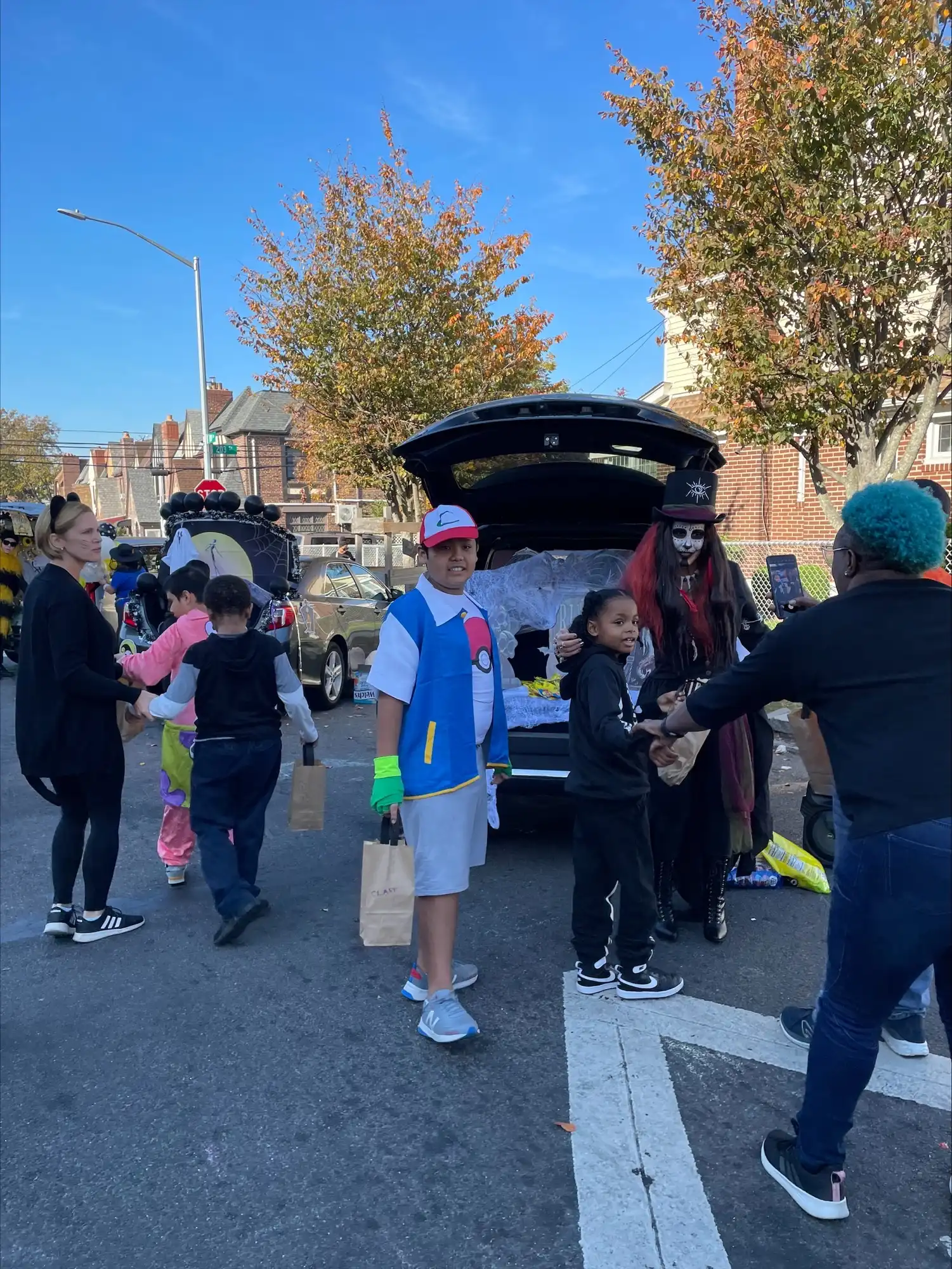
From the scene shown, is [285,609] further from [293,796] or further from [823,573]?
[823,573]

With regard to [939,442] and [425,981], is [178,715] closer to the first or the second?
[425,981]

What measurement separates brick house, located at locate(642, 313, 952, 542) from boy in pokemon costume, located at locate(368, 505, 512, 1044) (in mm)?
10300

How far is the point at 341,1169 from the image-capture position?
2586 millimetres

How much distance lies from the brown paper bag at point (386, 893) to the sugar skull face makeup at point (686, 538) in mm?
1798

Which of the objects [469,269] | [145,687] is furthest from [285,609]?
[469,269]

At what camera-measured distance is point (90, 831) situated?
163 inches

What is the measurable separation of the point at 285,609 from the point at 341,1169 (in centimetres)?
716

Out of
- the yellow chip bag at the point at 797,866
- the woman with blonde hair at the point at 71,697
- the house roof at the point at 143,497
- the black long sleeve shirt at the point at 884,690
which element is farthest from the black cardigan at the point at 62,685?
the house roof at the point at 143,497

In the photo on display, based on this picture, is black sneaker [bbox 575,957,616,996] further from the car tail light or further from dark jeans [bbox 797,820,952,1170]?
the car tail light

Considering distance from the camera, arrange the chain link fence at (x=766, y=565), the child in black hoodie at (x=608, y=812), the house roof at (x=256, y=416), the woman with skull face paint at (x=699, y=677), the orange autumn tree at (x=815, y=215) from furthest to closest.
→ the house roof at (x=256, y=416)
the chain link fence at (x=766, y=565)
the orange autumn tree at (x=815, y=215)
the woman with skull face paint at (x=699, y=677)
the child in black hoodie at (x=608, y=812)

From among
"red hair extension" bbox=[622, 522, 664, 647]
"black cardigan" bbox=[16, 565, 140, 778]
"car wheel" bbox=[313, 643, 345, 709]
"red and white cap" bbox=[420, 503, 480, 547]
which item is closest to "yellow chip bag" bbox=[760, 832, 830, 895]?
"red hair extension" bbox=[622, 522, 664, 647]

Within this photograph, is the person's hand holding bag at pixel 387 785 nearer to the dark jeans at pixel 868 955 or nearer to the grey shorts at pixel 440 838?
the grey shorts at pixel 440 838

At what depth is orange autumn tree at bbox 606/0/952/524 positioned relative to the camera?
708 cm

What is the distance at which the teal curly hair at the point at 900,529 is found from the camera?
2105 millimetres
